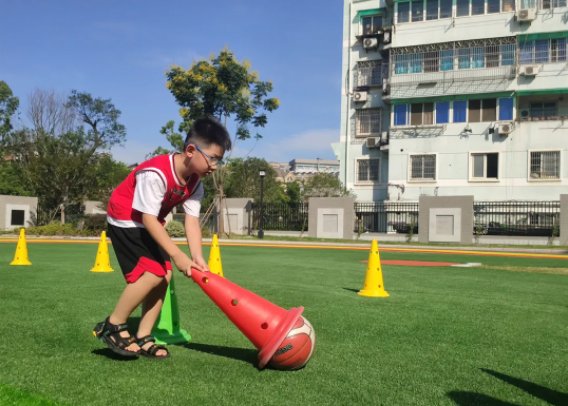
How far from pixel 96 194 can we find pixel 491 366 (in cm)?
3631

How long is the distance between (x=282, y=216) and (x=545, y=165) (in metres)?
16.6

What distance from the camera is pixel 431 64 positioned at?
35281 millimetres

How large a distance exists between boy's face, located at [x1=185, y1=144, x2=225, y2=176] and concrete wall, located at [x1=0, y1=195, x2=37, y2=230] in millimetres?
33685

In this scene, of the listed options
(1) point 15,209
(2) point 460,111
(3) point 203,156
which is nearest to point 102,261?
(3) point 203,156

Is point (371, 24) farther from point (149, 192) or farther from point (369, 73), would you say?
point (149, 192)

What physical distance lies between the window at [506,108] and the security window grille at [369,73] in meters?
8.78

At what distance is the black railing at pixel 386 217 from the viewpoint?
3149cm

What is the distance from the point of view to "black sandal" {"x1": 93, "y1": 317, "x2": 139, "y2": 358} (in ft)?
11.7

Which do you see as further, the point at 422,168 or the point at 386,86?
the point at 386,86

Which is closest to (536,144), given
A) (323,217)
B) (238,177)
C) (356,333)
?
(323,217)

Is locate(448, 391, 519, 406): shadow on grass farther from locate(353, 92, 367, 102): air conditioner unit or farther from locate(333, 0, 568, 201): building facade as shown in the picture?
locate(353, 92, 367, 102): air conditioner unit

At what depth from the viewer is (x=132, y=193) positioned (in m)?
3.84

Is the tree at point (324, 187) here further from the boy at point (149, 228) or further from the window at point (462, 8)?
the boy at point (149, 228)

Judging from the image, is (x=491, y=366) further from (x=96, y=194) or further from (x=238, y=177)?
(x=238, y=177)
